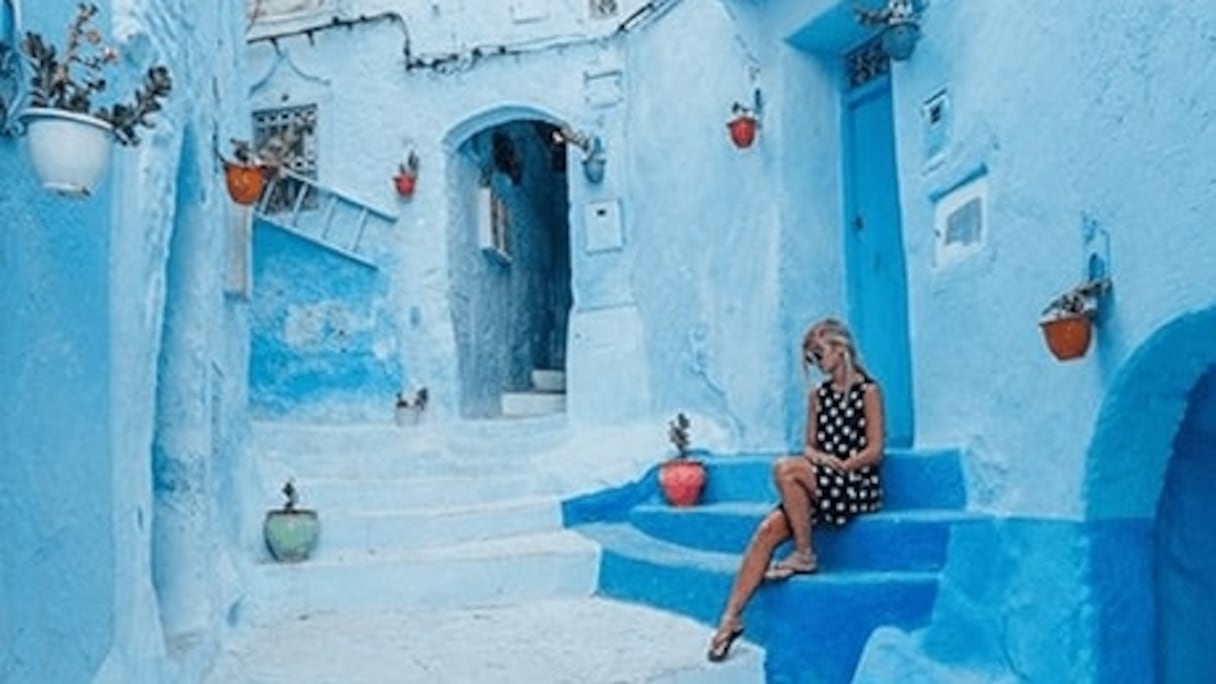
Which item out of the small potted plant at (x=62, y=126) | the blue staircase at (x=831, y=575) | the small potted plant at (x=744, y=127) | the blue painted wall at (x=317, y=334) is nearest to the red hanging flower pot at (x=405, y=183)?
the blue painted wall at (x=317, y=334)

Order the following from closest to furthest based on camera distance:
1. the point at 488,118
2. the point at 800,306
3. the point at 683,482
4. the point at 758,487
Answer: the point at 758,487
the point at 683,482
the point at 800,306
the point at 488,118

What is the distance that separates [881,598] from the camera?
4.48m

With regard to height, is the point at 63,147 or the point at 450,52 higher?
the point at 450,52

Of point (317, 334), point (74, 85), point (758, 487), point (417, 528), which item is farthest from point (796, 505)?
point (317, 334)

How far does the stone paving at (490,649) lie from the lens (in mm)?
4539

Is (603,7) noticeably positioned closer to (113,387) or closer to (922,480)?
(922,480)

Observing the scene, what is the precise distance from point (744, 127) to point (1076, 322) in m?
3.85

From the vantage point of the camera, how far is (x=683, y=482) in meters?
6.62

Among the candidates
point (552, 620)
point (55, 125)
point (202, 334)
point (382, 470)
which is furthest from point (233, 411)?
point (55, 125)

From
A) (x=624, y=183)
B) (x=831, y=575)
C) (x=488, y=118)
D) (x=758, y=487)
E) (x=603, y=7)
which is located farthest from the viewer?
(x=488, y=118)

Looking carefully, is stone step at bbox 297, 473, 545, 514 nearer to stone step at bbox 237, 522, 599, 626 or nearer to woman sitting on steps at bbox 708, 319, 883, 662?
stone step at bbox 237, 522, 599, 626

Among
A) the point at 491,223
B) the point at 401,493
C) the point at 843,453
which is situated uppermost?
the point at 491,223

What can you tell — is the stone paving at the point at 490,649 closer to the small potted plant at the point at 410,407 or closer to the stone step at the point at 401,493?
the stone step at the point at 401,493

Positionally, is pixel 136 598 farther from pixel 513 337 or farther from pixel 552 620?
pixel 513 337
